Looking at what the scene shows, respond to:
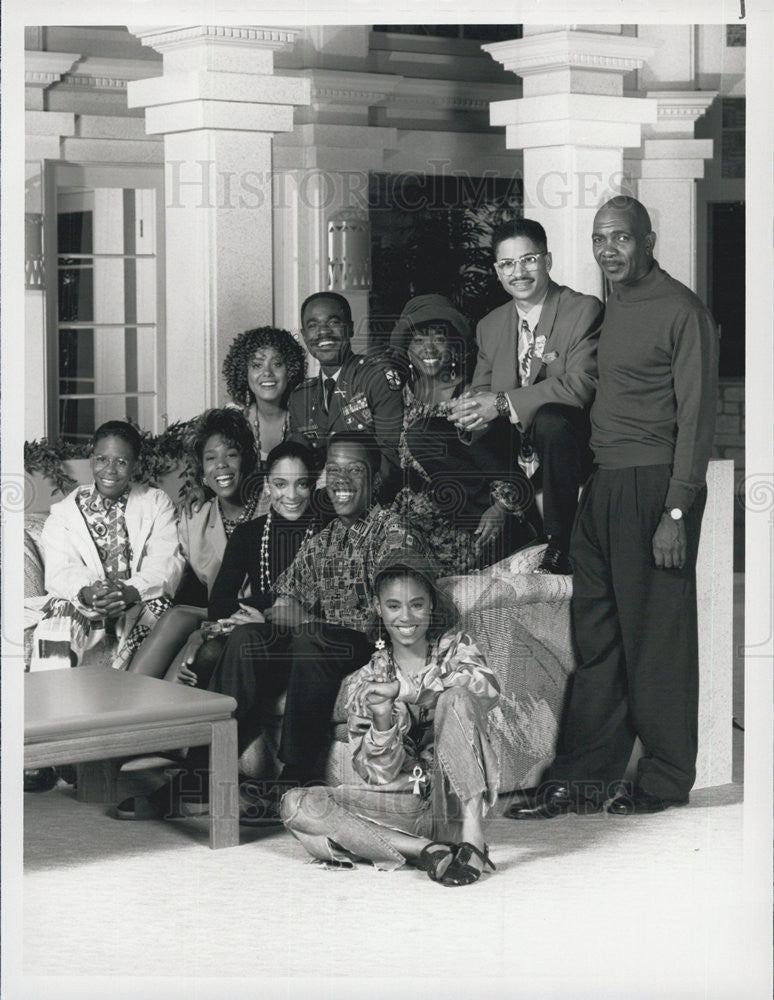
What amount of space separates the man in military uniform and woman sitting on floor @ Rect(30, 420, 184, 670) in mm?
565

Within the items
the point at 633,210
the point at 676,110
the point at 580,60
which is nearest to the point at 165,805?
the point at 633,210

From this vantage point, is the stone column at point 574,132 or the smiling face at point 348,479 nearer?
the smiling face at point 348,479

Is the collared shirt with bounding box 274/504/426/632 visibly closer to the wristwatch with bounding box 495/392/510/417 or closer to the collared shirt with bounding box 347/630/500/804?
the collared shirt with bounding box 347/630/500/804

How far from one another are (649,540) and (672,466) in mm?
233

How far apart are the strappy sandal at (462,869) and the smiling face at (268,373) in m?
1.93

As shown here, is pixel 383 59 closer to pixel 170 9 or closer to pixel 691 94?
pixel 691 94

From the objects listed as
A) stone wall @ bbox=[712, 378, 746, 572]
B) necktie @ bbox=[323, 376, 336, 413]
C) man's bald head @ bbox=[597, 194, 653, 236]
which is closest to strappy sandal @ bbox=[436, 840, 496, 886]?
necktie @ bbox=[323, 376, 336, 413]

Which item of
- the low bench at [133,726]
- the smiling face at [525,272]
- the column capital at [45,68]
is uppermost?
the column capital at [45,68]

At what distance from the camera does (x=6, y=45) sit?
14.2ft

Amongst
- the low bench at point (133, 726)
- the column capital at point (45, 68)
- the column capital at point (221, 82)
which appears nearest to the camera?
the low bench at point (133, 726)

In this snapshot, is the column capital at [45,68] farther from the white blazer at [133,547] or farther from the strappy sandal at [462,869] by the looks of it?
the strappy sandal at [462,869]

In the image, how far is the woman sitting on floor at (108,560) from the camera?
590 centimetres

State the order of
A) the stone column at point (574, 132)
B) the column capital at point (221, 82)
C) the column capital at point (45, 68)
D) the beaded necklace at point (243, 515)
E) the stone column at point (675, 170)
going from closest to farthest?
the beaded necklace at point (243, 515)
the column capital at point (221, 82)
the stone column at point (574, 132)
the column capital at point (45, 68)
the stone column at point (675, 170)

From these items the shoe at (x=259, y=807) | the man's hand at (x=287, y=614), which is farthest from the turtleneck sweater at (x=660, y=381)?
the shoe at (x=259, y=807)
